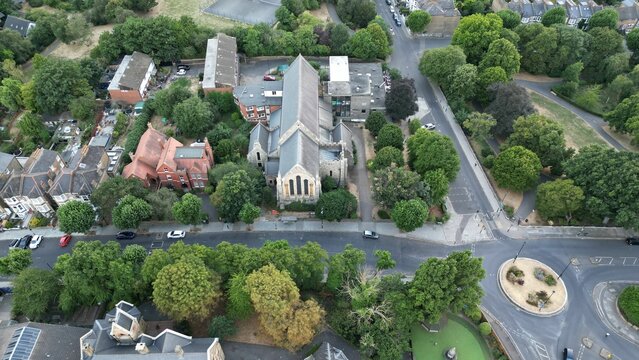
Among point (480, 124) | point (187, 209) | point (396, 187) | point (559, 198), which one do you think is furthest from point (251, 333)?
point (480, 124)

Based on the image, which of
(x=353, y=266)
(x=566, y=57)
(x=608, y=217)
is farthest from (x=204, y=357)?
(x=566, y=57)

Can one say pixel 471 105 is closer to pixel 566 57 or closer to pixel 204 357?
pixel 566 57

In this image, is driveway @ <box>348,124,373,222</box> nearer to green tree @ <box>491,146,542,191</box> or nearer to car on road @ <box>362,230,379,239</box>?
car on road @ <box>362,230,379,239</box>

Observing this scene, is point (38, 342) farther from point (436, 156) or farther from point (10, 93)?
point (10, 93)

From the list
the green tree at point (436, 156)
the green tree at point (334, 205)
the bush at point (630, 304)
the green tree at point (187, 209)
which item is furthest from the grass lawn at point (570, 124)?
the green tree at point (187, 209)

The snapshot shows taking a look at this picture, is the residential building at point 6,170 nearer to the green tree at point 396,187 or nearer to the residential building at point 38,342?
the residential building at point 38,342

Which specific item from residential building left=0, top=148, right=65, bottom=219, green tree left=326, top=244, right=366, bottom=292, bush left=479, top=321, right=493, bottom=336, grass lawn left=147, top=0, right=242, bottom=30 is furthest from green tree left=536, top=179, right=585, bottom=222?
grass lawn left=147, top=0, right=242, bottom=30
